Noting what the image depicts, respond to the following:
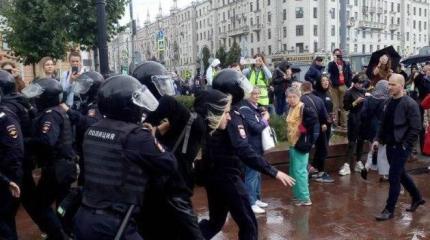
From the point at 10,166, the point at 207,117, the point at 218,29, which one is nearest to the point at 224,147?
the point at 207,117

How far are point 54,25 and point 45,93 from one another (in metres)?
8.09

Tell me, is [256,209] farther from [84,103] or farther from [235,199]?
[84,103]

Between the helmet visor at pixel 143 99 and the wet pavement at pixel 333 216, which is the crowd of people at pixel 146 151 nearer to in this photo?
the helmet visor at pixel 143 99

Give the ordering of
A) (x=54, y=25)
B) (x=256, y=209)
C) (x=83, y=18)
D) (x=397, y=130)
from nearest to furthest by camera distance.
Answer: (x=397, y=130) → (x=256, y=209) → (x=83, y=18) → (x=54, y=25)

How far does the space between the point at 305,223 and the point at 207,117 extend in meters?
2.55

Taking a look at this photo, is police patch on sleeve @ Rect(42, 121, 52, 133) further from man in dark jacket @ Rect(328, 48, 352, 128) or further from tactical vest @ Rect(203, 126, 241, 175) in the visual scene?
man in dark jacket @ Rect(328, 48, 352, 128)

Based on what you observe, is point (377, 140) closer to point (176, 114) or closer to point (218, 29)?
point (176, 114)

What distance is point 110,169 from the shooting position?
3049 mm

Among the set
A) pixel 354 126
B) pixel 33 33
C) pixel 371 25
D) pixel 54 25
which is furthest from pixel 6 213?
pixel 371 25

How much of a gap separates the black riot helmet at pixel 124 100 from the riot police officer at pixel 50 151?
5.59 feet

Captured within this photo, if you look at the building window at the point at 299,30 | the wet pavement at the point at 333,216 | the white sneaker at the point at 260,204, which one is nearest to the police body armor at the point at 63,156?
the wet pavement at the point at 333,216

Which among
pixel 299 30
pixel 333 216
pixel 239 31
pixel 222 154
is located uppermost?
pixel 239 31

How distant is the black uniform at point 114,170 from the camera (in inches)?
120

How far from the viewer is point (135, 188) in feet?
10.2
